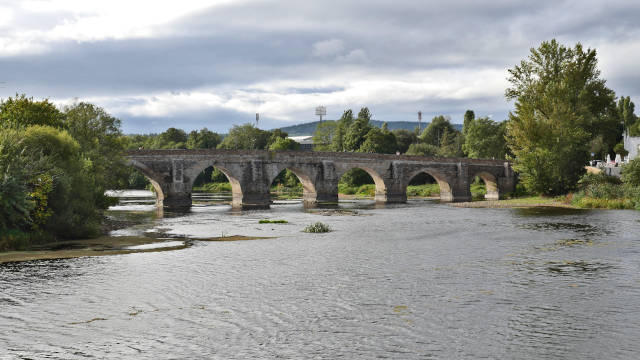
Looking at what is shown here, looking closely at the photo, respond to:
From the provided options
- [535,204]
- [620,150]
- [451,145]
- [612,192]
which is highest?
[451,145]

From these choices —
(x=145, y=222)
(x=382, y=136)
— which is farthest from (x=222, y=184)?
(x=145, y=222)

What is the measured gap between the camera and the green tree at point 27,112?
37.7 metres

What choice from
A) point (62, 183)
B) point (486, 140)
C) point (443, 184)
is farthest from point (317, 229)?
point (486, 140)

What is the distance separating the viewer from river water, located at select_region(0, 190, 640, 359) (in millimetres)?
13414

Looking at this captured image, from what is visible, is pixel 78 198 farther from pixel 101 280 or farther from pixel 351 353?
pixel 351 353

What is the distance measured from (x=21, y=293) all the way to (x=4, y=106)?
24.5m

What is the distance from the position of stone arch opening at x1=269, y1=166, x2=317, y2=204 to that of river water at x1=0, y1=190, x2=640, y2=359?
4509cm

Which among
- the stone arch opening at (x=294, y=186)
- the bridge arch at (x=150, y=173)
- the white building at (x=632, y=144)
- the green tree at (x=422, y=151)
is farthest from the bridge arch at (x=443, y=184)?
the bridge arch at (x=150, y=173)

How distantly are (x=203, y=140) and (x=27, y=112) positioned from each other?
11355 cm

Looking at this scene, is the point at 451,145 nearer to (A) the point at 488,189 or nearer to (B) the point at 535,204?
(A) the point at 488,189

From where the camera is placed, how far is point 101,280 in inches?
831

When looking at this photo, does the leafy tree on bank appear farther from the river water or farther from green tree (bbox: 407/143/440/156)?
green tree (bbox: 407/143/440/156)

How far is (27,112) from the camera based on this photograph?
1522 inches

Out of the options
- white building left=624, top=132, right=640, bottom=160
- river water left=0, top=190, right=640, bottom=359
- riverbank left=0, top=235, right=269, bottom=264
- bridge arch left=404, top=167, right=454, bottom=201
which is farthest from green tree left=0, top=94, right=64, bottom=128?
white building left=624, top=132, right=640, bottom=160
